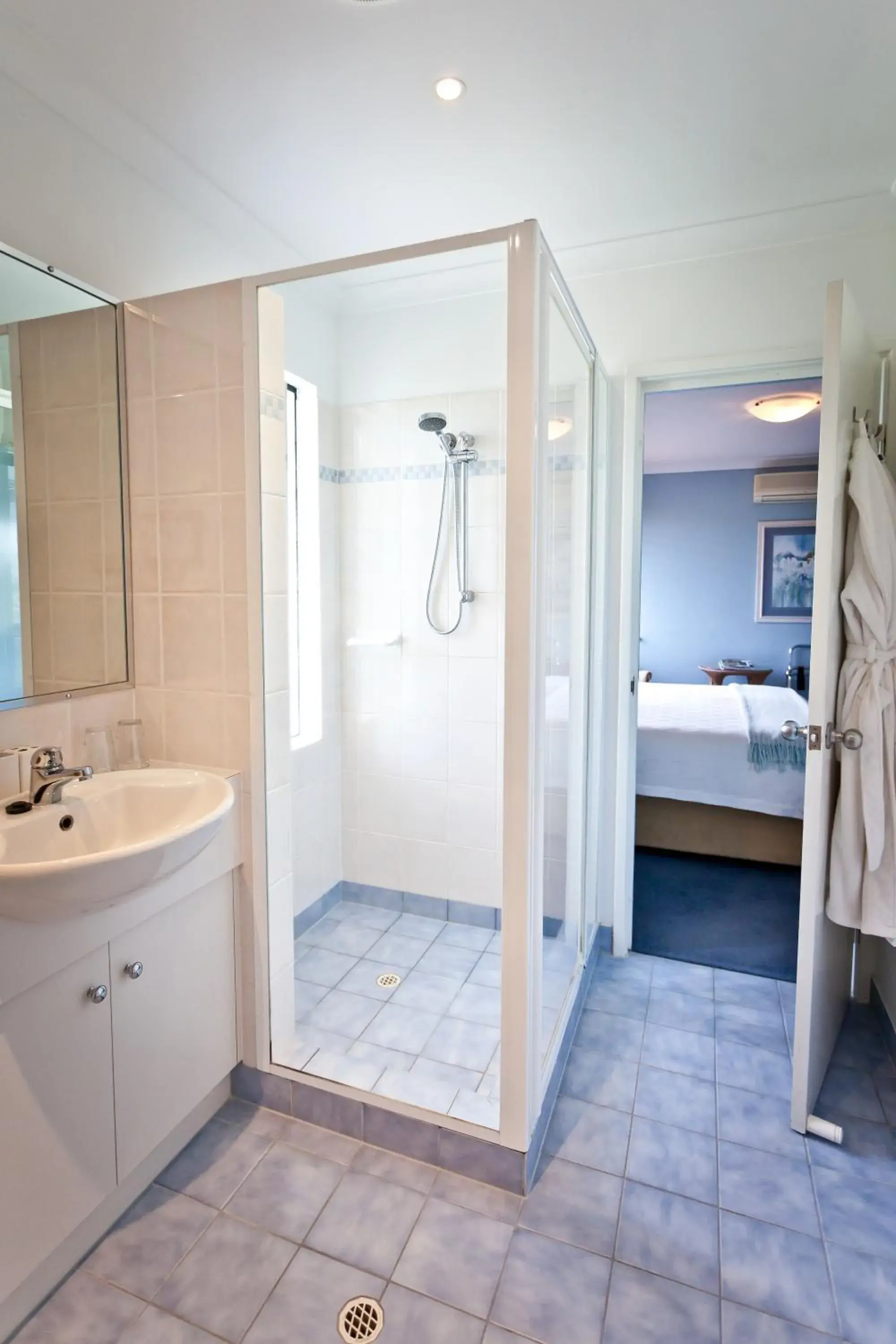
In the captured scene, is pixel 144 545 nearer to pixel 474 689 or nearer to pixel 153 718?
pixel 153 718

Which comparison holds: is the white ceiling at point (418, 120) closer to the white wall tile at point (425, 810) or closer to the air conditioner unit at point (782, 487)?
the white wall tile at point (425, 810)

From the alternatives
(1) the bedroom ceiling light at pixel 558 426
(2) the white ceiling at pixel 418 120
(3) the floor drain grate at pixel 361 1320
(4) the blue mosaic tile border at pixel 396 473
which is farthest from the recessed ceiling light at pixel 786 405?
(3) the floor drain grate at pixel 361 1320

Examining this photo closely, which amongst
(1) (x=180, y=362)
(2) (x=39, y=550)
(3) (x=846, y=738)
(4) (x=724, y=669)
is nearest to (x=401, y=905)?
(3) (x=846, y=738)

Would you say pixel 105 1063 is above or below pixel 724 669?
below

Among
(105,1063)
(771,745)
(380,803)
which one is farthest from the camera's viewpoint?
(771,745)

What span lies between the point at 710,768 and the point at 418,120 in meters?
2.78

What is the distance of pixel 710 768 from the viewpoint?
3324 mm

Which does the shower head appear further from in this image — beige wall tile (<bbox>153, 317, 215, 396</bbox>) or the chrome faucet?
the chrome faucet

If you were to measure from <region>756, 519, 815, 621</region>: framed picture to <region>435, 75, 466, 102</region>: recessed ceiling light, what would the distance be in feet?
14.1

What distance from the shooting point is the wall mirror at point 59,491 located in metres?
1.56

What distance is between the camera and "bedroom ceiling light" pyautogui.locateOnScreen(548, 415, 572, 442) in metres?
1.64

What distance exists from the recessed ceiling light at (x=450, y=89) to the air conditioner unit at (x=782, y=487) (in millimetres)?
4163

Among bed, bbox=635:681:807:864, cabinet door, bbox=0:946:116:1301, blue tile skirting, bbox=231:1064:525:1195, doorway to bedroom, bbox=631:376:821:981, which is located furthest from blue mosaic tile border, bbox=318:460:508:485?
blue tile skirting, bbox=231:1064:525:1195

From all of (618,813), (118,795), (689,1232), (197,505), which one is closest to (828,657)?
(618,813)
